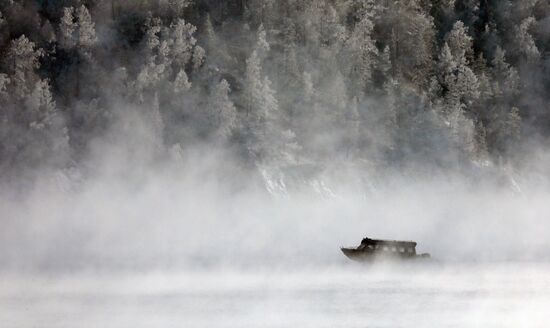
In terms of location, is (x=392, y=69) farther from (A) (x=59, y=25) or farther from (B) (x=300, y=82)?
(A) (x=59, y=25)

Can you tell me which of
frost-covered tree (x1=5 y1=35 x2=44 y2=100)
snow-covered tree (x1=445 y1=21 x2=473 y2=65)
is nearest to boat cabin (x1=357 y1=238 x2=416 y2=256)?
frost-covered tree (x1=5 y1=35 x2=44 y2=100)

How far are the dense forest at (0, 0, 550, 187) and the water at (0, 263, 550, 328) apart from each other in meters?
34.2

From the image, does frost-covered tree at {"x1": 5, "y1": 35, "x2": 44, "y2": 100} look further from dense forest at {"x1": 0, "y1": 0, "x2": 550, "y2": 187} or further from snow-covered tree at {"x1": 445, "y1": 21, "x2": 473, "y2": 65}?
snow-covered tree at {"x1": 445, "y1": 21, "x2": 473, "y2": 65}

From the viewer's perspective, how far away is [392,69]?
436ft

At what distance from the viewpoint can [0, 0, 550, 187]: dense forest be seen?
114 meters

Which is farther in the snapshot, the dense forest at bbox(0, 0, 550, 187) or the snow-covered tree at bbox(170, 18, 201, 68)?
the snow-covered tree at bbox(170, 18, 201, 68)

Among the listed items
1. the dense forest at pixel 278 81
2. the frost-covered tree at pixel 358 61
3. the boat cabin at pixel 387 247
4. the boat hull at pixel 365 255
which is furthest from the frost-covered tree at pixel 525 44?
the boat hull at pixel 365 255

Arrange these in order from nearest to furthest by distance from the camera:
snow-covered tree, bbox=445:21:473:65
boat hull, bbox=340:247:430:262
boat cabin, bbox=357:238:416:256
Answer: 1. boat hull, bbox=340:247:430:262
2. boat cabin, bbox=357:238:416:256
3. snow-covered tree, bbox=445:21:473:65

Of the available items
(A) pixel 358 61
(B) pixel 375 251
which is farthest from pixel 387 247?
(A) pixel 358 61

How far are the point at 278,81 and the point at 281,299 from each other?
60.5 metres

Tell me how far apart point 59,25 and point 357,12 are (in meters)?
39.0

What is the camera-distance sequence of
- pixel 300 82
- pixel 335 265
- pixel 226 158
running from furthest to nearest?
pixel 300 82 < pixel 226 158 < pixel 335 265

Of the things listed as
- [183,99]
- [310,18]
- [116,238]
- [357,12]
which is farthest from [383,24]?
[116,238]

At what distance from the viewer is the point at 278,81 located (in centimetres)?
12344
